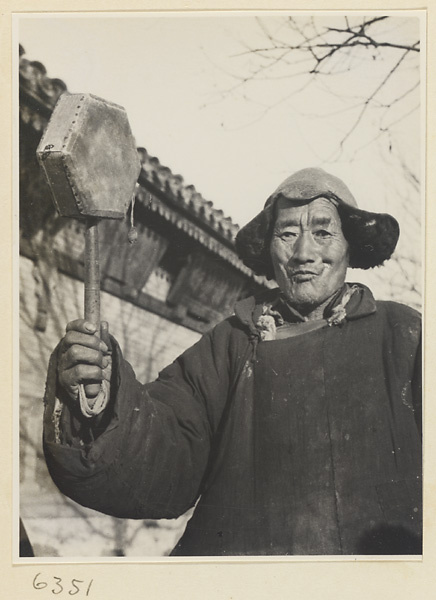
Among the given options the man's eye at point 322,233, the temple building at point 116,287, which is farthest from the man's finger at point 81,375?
the man's eye at point 322,233

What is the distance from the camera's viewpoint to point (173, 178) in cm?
550

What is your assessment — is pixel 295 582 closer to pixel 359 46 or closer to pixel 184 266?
pixel 184 266

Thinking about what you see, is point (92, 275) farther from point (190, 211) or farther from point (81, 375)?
point (190, 211)

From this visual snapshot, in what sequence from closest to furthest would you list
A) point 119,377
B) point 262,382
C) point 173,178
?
1. point 119,377
2. point 262,382
3. point 173,178

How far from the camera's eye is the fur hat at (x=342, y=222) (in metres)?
5.27

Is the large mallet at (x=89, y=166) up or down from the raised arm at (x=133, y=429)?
up

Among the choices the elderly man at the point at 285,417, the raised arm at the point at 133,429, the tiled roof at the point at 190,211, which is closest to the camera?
the raised arm at the point at 133,429

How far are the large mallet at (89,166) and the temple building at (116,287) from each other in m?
0.57

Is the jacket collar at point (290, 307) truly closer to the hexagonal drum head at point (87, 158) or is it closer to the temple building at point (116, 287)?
the temple building at point (116, 287)

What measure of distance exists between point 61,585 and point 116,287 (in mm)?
1560

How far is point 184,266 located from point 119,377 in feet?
3.35

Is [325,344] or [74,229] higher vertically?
[74,229]

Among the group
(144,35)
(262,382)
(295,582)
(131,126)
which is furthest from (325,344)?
(144,35)

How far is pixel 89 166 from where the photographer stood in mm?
4633
